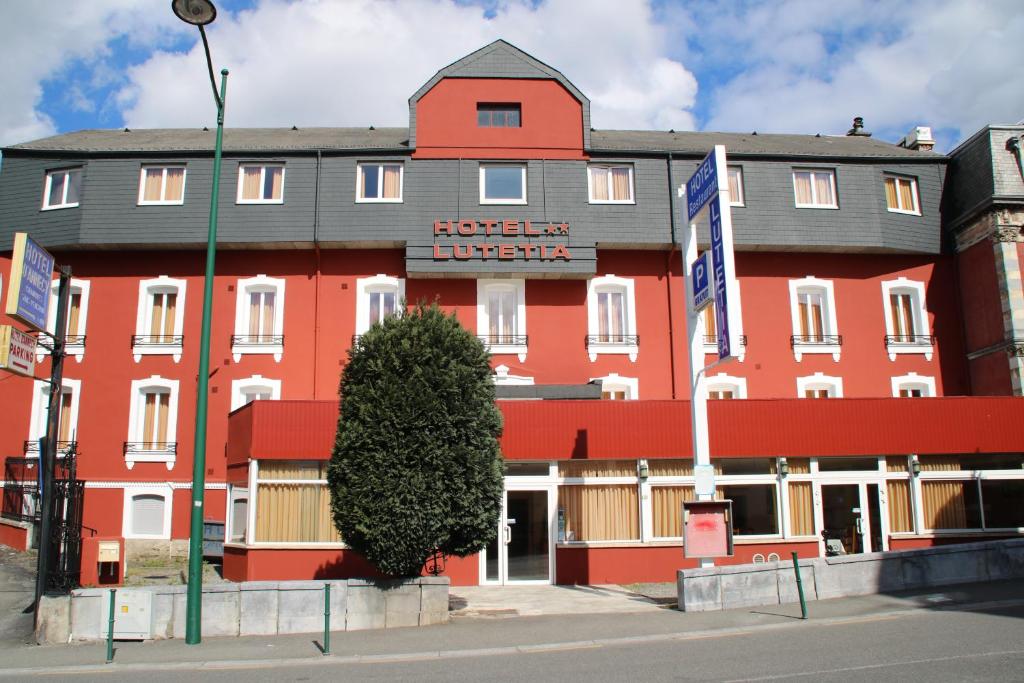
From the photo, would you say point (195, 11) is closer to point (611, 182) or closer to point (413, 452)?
point (413, 452)

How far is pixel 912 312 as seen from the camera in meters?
23.6

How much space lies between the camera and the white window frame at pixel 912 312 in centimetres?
2314

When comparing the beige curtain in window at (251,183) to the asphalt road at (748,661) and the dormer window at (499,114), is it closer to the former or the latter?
the dormer window at (499,114)

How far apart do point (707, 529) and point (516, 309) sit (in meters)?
9.92

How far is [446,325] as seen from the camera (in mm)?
13938

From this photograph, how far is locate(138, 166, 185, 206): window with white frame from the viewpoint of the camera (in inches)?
880

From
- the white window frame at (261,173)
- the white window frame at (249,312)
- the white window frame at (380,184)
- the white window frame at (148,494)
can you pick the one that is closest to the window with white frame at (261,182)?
the white window frame at (261,173)

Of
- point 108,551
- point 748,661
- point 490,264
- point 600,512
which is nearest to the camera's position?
point 748,661

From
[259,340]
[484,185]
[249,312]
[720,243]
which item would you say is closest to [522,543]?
[720,243]

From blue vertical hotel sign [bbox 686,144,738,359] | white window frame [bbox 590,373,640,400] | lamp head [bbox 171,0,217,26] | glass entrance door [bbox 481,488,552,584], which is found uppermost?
lamp head [bbox 171,0,217,26]

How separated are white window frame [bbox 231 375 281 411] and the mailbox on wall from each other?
1231 centimetres

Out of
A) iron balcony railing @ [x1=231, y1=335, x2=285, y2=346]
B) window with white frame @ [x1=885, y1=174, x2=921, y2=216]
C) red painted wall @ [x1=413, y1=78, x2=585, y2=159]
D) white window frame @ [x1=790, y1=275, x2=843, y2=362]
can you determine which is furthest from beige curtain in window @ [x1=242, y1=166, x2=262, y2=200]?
window with white frame @ [x1=885, y1=174, x2=921, y2=216]

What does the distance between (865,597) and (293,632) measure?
9.84m

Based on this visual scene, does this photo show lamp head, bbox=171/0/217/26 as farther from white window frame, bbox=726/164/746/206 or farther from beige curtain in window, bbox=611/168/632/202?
white window frame, bbox=726/164/746/206
